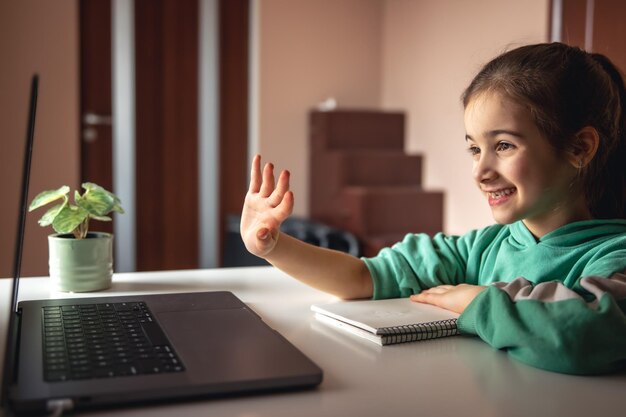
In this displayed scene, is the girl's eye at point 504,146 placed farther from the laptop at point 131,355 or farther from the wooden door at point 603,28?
the wooden door at point 603,28

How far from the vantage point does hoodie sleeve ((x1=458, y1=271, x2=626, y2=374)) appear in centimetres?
76

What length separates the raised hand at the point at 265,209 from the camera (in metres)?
0.99

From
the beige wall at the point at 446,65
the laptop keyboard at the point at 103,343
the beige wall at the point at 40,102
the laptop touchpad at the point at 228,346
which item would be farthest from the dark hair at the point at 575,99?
the beige wall at the point at 40,102

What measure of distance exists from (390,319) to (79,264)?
515mm

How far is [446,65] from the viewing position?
3979mm

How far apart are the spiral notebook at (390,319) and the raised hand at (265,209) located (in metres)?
0.13

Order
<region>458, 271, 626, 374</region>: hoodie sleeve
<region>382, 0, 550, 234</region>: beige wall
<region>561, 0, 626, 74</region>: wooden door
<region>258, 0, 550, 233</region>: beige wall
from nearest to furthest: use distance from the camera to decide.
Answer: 1. <region>458, 271, 626, 374</region>: hoodie sleeve
2. <region>561, 0, 626, 74</region>: wooden door
3. <region>382, 0, 550, 234</region>: beige wall
4. <region>258, 0, 550, 233</region>: beige wall

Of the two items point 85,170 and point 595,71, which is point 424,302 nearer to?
point 595,71

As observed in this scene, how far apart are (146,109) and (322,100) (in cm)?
→ 111

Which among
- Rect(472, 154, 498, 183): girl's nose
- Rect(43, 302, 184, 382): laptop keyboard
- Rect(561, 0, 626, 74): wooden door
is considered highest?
Rect(561, 0, 626, 74): wooden door

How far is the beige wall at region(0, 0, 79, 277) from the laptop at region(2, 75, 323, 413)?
9.80 ft

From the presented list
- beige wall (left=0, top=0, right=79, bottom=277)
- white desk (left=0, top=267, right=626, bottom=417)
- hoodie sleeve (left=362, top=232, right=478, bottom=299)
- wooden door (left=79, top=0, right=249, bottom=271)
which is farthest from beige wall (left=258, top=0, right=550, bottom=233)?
white desk (left=0, top=267, right=626, bottom=417)

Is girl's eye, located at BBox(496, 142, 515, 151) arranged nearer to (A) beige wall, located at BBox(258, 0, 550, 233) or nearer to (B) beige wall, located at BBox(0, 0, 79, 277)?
(A) beige wall, located at BBox(258, 0, 550, 233)

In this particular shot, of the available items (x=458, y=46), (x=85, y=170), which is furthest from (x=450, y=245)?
(x=85, y=170)
